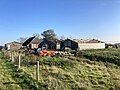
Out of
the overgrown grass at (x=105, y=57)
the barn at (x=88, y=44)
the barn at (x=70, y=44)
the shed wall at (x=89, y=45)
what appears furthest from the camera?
the barn at (x=88, y=44)

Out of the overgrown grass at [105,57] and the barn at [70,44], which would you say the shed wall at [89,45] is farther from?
the overgrown grass at [105,57]

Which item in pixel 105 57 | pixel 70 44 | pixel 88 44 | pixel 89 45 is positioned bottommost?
pixel 105 57

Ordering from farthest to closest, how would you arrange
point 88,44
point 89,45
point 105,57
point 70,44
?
point 89,45 < point 88,44 < point 70,44 < point 105,57

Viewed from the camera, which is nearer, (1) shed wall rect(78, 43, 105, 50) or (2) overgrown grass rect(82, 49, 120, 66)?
(2) overgrown grass rect(82, 49, 120, 66)

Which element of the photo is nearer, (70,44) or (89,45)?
(70,44)

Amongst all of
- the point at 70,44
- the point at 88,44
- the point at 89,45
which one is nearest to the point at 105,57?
the point at 70,44

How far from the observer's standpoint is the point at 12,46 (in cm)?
8250

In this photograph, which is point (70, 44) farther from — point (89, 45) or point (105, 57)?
point (105, 57)

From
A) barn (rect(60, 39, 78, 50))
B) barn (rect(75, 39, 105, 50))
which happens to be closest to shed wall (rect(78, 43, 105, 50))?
barn (rect(75, 39, 105, 50))

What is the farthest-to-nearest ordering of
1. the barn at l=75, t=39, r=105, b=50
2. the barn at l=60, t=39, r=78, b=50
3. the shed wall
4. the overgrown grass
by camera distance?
the barn at l=75, t=39, r=105, b=50 → the shed wall → the barn at l=60, t=39, r=78, b=50 → the overgrown grass

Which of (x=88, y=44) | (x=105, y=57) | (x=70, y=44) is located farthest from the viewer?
(x=88, y=44)

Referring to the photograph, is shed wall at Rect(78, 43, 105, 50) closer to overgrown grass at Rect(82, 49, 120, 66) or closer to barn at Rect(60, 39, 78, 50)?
barn at Rect(60, 39, 78, 50)

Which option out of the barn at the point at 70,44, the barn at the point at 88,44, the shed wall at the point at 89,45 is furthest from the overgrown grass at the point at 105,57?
the barn at the point at 88,44

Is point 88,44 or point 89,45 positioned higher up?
point 88,44
